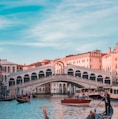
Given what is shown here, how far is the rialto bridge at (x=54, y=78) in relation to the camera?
26.7m

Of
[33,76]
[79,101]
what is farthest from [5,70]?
[79,101]

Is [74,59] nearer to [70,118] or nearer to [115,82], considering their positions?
[115,82]

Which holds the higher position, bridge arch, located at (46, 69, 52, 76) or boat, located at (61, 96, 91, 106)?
bridge arch, located at (46, 69, 52, 76)

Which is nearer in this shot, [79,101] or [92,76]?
[79,101]

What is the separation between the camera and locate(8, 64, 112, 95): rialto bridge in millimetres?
26656

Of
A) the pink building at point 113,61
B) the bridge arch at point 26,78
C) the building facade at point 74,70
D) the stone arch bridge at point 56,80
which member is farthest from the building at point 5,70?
the pink building at point 113,61

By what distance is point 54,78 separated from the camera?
26.8 meters

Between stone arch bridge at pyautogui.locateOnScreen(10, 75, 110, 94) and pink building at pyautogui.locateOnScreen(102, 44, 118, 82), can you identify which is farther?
pink building at pyautogui.locateOnScreen(102, 44, 118, 82)

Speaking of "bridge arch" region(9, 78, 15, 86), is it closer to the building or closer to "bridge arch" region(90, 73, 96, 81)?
the building

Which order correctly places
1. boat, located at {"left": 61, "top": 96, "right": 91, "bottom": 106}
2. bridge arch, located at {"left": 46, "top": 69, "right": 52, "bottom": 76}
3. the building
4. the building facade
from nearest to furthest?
boat, located at {"left": 61, "top": 96, "right": 91, "bottom": 106} < the building < the building facade < bridge arch, located at {"left": 46, "top": 69, "right": 52, "bottom": 76}

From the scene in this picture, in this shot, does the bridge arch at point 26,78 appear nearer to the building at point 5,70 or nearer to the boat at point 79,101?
the building at point 5,70

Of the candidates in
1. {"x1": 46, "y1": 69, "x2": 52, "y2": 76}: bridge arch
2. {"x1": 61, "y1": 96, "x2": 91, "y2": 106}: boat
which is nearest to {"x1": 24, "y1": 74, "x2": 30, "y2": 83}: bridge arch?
{"x1": 46, "y1": 69, "x2": 52, "y2": 76}: bridge arch

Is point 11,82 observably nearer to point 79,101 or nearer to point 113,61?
point 113,61

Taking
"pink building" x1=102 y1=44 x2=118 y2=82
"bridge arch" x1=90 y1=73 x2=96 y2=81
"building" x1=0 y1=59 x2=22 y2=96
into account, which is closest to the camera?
"building" x1=0 y1=59 x2=22 y2=96
